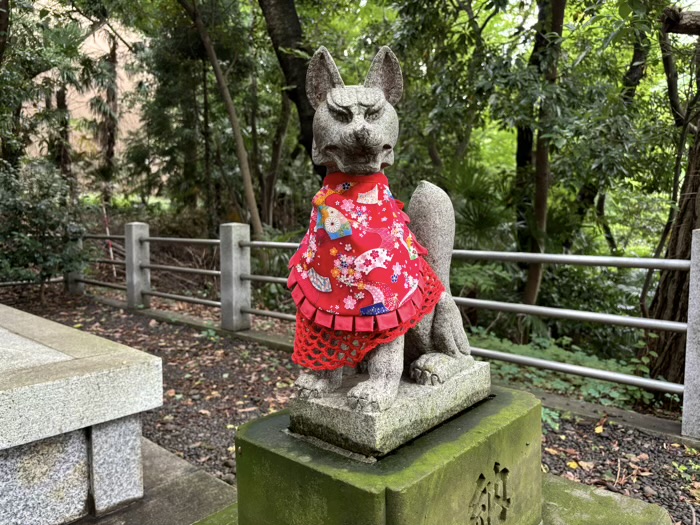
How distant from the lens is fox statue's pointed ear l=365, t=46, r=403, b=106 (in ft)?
6.05

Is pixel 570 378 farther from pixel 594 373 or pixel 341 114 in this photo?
pixel 341 114

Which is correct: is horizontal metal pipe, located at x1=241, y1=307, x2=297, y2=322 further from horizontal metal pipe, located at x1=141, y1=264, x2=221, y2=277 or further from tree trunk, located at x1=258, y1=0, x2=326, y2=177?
tree trunk, located at x1=258, y1=0, x2=326, y2=177

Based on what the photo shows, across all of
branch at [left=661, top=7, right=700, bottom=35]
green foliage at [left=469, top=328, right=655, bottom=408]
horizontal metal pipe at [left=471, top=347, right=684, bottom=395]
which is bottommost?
green foliage at [left=469, top=328, right=655, bottom=408]

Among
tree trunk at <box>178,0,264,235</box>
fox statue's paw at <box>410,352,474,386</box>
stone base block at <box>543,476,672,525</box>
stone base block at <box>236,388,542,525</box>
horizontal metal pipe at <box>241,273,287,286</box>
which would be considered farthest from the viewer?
tree trunk at <box>178,0,264,235</box>

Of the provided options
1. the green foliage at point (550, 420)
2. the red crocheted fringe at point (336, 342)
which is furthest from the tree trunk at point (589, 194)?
the red crocheted fringe at point (336, 342)

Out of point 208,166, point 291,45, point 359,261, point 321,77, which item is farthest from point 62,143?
point 359,261

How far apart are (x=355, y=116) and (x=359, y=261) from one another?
46cm

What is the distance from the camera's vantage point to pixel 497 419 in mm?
2008

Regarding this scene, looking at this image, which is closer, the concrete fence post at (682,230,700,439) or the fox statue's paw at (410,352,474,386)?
the fox statue's paw at (410,352,474,386)

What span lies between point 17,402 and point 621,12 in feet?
Answer: 9.05

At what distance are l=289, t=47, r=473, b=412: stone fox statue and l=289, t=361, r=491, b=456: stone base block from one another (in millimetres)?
40

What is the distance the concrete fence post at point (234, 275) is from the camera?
18.8 ft

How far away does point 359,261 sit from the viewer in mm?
1733

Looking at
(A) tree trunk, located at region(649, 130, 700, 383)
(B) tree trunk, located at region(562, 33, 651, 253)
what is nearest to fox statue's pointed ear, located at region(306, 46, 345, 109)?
(A) tree trunk, located at region(649, 130, 700, 383)
